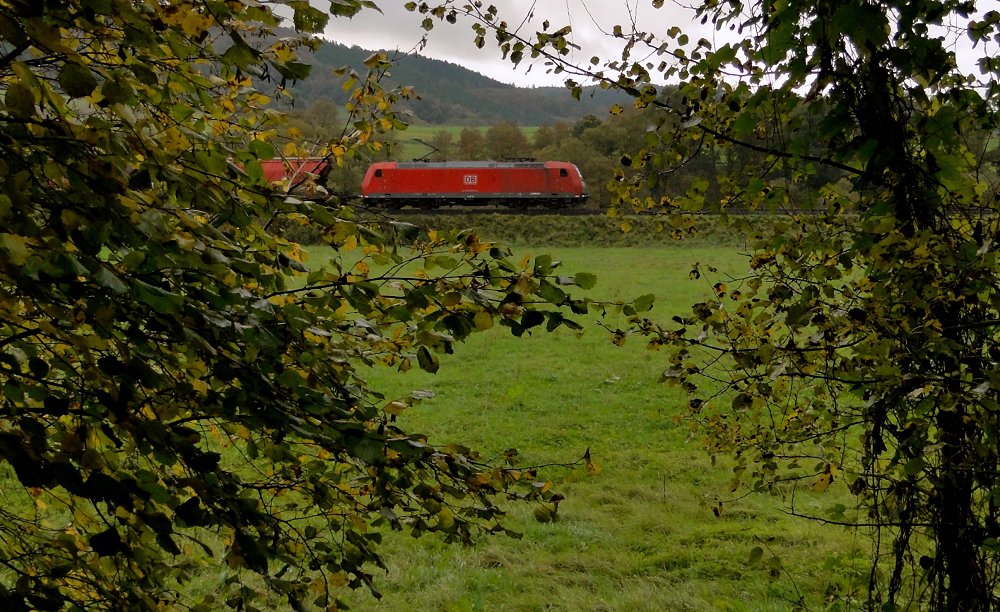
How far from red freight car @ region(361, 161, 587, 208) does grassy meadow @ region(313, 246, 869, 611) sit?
21757 millimetres

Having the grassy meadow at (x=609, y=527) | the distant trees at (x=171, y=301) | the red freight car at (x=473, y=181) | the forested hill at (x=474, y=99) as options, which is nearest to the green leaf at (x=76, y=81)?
the distant trees at (x=171, y=301)

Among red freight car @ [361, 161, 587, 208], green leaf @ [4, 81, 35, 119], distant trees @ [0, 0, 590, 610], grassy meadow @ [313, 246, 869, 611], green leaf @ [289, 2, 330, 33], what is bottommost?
grassy meadow @ [313, 246, 869, 611]

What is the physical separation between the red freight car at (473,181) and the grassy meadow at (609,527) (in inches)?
857


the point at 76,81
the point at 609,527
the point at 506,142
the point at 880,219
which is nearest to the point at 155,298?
the point at 76,81

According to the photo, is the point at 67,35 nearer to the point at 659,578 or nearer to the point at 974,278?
the point at 974,278

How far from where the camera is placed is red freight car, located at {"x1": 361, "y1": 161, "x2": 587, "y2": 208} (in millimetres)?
32875

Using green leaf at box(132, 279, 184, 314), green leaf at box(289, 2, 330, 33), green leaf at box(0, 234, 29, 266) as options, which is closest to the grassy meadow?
green leaf at box(132, 279, 184, 314)

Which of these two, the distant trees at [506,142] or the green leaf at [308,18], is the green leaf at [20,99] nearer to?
the green leaf at [308,18]

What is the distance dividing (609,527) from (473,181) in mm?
27760

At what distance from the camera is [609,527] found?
22.3ft

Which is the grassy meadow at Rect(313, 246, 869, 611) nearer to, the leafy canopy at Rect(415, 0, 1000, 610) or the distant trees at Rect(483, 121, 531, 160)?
the leafy canopy at Rect(415, 0, 1000, 610)

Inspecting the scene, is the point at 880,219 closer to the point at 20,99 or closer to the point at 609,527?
the point at 20,99

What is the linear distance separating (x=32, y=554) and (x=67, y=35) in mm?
1455

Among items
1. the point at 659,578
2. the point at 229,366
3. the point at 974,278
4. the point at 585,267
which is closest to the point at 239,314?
the point at 229,366
